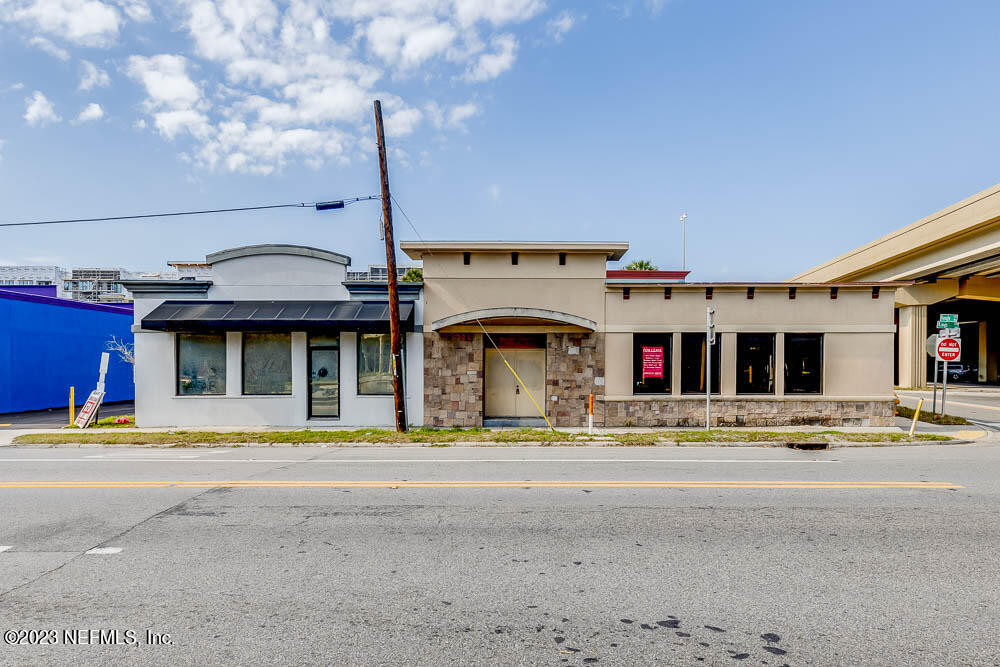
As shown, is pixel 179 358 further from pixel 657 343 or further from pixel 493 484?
pixel 657 343

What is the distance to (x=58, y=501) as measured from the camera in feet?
23.2

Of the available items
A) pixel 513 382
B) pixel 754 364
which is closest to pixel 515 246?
pixel 513 382

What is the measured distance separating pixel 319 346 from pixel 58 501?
877cm

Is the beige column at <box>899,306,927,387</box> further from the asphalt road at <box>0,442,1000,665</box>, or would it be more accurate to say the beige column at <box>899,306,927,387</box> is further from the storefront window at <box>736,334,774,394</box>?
the asphalt road at <box>0,442,1000,665</box>

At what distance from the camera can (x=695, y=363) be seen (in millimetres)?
15242

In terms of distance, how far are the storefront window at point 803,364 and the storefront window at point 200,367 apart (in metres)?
16.9

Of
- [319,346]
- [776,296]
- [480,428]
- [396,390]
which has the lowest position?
[480,428]

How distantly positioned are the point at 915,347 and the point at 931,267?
22.3ft

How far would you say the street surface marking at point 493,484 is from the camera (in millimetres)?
7680

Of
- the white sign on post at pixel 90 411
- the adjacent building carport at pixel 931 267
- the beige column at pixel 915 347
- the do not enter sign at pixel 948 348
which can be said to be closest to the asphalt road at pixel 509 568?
the do not enter sign at pixel 948 348

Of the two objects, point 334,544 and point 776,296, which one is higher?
point 776,296

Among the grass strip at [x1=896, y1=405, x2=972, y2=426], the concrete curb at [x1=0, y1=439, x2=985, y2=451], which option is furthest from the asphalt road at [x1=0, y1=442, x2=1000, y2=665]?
the grass strip at [x1=896, y1=405, x2=972, y2=426]

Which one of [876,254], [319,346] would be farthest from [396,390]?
[876,254]

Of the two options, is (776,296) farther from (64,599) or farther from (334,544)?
(64,599)
